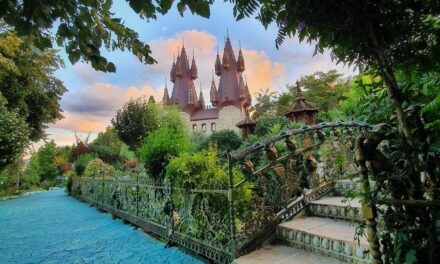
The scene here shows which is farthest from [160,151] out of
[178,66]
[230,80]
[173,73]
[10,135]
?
[173,73]

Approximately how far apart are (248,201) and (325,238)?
109 cm

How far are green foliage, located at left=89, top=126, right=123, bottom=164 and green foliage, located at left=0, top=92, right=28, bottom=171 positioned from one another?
86.0 ft

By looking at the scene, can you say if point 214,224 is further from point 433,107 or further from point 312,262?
point 433,107

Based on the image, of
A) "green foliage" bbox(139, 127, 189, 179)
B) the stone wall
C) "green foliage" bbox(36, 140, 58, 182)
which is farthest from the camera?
the stone wall

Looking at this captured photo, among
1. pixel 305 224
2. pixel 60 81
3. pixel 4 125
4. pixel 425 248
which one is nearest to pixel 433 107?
pixel 425 248

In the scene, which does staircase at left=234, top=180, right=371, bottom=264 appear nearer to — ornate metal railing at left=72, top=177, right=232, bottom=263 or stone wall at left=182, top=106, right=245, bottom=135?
ornate metal railing at left=72, top=177, right=232, bottom=263

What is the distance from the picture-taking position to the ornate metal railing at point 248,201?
3.63 metres

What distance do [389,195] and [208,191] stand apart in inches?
114

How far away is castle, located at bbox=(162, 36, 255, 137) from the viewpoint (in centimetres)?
4756

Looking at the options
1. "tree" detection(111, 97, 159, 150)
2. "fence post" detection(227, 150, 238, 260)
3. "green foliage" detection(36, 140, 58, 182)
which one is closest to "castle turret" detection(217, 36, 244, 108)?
"tree" detection(111, 97, 159, 150)

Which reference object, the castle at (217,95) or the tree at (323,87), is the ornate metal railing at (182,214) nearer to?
the tree at (323,87)

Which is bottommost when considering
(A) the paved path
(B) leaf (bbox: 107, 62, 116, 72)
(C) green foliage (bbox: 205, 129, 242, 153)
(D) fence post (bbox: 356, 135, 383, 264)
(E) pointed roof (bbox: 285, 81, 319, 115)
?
(A) the paved path

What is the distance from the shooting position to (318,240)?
3158 millimetres

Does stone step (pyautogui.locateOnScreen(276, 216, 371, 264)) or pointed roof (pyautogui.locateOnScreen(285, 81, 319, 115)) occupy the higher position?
pointed roof (pyautogui.locateOnScreen(285, 81, 319, 115))
